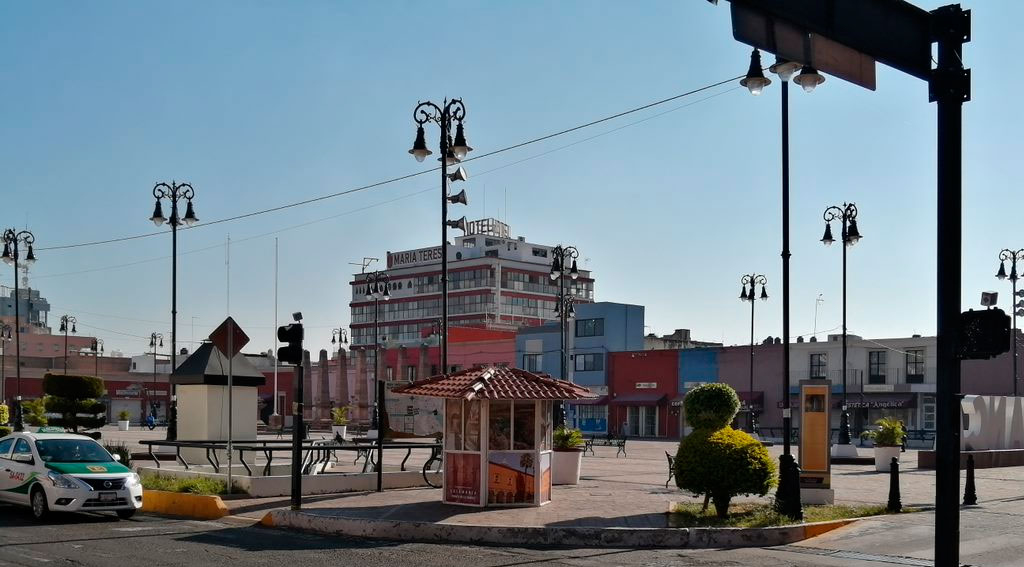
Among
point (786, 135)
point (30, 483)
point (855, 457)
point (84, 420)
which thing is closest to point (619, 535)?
point (786, 135)

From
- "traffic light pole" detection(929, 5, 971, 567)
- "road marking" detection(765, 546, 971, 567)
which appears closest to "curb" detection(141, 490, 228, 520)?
"road marking" detection(765, 546, 971, 567)

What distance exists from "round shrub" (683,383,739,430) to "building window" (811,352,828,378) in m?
51.0

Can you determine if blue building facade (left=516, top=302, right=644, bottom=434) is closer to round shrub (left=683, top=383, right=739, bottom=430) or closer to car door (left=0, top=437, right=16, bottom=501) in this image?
round shrub (left=683, top=383, right=739, bottom=430)

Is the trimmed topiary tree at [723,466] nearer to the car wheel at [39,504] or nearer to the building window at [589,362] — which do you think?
the car wheel at [39,504]

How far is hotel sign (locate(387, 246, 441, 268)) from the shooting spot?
117250 millimetres

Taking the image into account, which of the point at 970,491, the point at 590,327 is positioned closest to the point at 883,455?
the point at 970,491

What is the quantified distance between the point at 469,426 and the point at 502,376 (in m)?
1.02

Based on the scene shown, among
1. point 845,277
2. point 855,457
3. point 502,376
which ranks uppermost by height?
point 845,277

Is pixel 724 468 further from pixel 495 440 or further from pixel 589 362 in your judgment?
pixel 589 362

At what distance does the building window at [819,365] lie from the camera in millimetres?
66000

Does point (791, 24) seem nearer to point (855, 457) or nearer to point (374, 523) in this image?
point (374, 523)

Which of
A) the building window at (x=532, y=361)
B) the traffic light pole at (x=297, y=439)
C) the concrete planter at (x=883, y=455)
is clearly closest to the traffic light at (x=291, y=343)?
the traffic light pole at (x=297, y=439)

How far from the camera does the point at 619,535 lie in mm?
14664

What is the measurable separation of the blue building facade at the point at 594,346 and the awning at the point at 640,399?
150 centimetres
